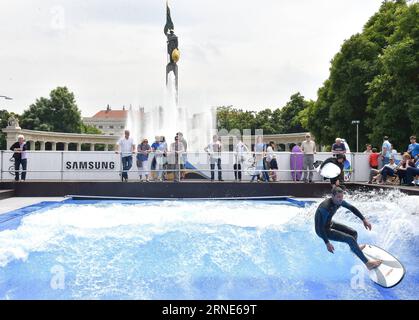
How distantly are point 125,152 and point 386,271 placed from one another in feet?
45.4

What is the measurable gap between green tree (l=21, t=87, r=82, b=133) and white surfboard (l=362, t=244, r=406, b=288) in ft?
287

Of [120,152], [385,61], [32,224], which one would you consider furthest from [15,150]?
[385,61]

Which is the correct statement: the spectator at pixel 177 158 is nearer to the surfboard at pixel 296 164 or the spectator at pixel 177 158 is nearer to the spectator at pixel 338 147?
the surfboard at pixel 296 164

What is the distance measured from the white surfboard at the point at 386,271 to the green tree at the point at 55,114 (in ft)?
287

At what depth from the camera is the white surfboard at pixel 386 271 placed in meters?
5.95

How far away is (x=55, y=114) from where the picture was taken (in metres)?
89.4

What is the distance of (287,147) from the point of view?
3324 inches

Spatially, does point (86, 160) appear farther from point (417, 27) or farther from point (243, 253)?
point (417, 27)

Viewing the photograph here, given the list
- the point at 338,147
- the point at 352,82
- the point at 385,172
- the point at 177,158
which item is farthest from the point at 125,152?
the point at 352,82

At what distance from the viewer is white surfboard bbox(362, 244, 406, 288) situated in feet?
19.5

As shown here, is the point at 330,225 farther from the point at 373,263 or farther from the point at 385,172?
the point at 385,172

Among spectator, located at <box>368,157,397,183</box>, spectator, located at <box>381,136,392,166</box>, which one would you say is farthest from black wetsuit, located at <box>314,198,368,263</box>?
spectator, located at <box>381,136,392,166</box>

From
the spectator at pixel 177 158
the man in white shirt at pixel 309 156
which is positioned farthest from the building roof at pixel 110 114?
the man in white shirt at pixel 309 156
